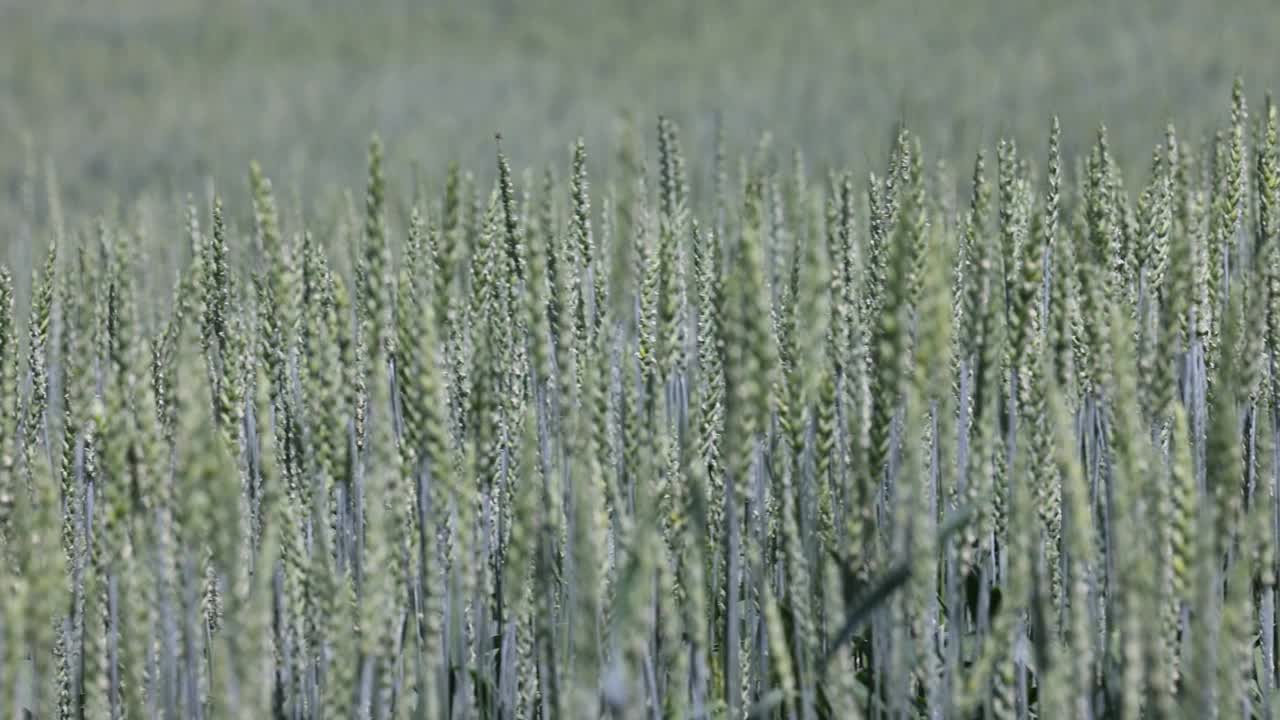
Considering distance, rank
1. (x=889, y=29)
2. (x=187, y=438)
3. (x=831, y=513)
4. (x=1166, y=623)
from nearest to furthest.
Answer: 1. (x=187, y=438)
2. (x=1166, y=623)
3. (x=831, y=513)
4. (x=889, y=29)

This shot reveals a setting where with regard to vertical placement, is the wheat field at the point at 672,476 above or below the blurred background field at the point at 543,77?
below

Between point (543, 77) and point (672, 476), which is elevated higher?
point (543, 77)

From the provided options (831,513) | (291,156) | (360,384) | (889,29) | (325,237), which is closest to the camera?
(831,513)

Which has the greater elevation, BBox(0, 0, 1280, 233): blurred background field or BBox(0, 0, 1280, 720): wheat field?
BBox(0, 0, 1280, 233): blurred background field

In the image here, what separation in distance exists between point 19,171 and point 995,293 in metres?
4.10

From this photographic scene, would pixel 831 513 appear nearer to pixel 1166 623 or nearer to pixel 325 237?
pixel 1166 623

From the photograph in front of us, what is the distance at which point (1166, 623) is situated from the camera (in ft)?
3.55

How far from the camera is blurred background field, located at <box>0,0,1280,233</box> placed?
3760mm

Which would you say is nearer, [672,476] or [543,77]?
[672,476]

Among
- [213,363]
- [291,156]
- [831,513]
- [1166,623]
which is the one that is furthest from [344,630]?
[291,156]

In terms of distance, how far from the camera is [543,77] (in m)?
5.16

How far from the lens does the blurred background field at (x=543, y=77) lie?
3.76 m

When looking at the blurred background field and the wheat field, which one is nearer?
the wheat field

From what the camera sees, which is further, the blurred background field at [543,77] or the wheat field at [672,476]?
the blurred background field at [543,77]
